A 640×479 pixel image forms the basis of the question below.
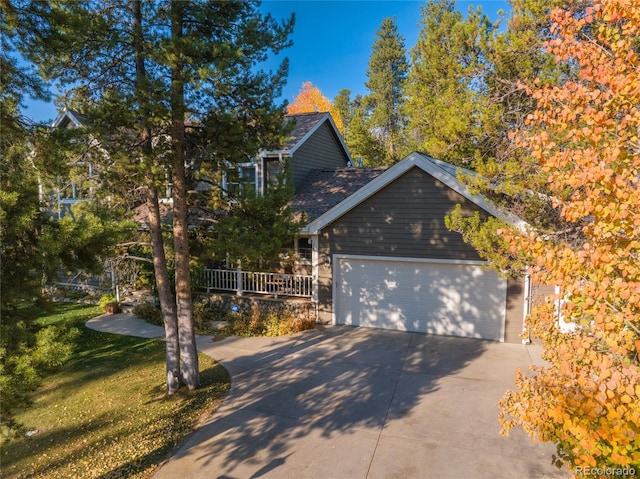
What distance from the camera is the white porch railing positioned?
12.9 m

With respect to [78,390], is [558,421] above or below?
above

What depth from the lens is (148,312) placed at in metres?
13.5

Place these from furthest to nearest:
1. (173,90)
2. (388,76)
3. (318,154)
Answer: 1. (388,76)
2. (318,154)
3. (173,90)

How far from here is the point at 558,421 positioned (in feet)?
9.72

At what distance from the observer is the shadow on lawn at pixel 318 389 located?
20.2ft

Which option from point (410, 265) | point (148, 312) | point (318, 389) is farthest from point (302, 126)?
point (318, 389)

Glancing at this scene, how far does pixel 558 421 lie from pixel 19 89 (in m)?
7.00

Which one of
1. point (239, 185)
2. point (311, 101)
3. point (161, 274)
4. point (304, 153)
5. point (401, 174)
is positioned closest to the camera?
point (161, 274)

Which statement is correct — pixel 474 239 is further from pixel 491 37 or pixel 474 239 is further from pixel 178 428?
pixel 178 428

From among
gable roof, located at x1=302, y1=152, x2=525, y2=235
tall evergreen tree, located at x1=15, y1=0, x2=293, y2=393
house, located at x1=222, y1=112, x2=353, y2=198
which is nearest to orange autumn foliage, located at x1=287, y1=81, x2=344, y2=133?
house, located at x1=222, y1=112, x2=353, y2=198

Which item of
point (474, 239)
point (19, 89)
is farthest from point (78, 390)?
point (474, 239)

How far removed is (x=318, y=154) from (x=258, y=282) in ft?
22.8

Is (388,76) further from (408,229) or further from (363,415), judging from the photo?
(363,415)

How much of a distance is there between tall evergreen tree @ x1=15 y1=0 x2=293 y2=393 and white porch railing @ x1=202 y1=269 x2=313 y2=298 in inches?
Result: 199
